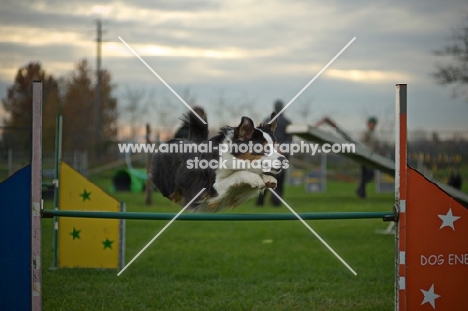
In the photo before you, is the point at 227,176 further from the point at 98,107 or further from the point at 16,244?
the point at 98,107

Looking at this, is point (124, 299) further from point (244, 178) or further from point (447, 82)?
point (447, 82)

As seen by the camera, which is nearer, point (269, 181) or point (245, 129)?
point (269, 181)

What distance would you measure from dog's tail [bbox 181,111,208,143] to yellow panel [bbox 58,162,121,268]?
130 cm

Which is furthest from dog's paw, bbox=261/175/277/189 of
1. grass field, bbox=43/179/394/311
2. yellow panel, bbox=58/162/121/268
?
yellow panel, bbox=58/162/121/268

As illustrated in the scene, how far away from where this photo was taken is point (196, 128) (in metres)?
6.13

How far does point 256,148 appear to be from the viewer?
202 inches

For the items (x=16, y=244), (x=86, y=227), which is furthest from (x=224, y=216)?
(x=86, y=227)

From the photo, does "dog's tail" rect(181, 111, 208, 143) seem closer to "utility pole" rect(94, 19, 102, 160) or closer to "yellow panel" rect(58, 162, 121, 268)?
"yellow panel" rect(58, 162, 121, 268)

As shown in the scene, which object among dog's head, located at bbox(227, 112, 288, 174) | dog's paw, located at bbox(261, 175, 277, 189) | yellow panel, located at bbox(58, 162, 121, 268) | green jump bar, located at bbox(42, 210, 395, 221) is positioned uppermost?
dog's head, located at bbox(227, 112, 288, 174)

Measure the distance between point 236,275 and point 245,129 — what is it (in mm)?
2033

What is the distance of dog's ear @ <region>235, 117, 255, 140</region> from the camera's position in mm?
5059

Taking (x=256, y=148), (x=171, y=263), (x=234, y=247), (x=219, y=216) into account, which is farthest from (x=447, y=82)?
(x=219, y=216)

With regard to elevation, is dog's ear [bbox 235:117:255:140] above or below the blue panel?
above

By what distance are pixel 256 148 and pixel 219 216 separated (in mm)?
1236
